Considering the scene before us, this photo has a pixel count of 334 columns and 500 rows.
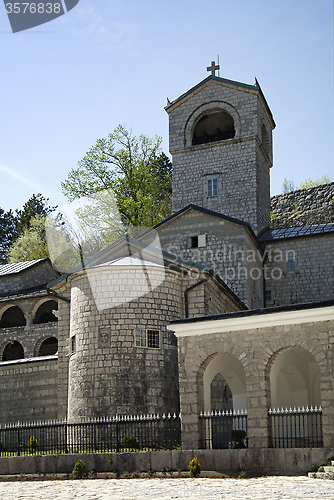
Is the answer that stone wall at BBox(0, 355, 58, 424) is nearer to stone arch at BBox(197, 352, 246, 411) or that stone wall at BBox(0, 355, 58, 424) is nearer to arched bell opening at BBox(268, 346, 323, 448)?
stone arch at BBox(197, 352, 246, 411)

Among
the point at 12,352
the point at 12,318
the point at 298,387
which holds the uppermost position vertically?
the point at 12,318

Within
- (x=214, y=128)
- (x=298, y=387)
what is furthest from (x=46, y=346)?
(x=298, y=387)

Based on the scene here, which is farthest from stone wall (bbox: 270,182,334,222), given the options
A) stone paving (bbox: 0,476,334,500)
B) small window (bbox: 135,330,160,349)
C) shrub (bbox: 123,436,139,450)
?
stone paving (bbox: 0,476,334,500)

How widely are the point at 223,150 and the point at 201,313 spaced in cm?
1214

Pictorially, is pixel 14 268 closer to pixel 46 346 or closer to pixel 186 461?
pixel 46 346

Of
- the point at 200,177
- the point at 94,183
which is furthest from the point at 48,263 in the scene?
the point at 200,177

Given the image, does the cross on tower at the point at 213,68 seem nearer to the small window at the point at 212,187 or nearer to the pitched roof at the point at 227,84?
the pitched roof at the point at 227,84

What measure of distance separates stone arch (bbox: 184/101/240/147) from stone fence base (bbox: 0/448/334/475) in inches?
709

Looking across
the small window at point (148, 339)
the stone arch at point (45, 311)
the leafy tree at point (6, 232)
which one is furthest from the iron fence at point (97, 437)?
the leafy tree at point (6, 232)

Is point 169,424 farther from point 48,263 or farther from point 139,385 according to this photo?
point 48,263

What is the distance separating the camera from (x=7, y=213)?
170 ft

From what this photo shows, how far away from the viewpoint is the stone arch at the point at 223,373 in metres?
14.2

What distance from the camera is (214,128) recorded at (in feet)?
98.8

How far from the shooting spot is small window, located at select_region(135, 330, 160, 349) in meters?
17.1
